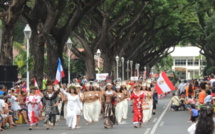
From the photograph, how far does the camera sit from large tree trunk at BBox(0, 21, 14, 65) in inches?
1132

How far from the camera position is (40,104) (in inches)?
981

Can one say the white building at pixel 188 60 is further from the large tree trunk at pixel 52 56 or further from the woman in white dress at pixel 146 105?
the woman in white dress at pixel 146 105

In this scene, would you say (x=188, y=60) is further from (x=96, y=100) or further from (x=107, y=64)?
(x=96, y=100)

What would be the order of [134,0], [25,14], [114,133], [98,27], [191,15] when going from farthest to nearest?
[191,15], [98,27], [134,0], [25,14], [114,133]

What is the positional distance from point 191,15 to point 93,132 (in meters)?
41.5

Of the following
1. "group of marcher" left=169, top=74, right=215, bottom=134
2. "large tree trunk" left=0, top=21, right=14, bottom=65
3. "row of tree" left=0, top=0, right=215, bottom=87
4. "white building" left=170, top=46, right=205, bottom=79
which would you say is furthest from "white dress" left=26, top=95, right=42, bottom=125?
"white building" left=170, top=46, right=205, bottom=79

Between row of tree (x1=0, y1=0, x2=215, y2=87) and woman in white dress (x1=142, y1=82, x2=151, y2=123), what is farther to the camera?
row of tree (x1=0, y1=0, x2=215, y2=87)

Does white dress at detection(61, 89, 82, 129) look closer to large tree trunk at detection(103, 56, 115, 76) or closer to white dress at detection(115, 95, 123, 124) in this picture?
white dress at detection(115, 95, 123, 124)

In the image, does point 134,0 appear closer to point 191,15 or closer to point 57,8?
point 57,8

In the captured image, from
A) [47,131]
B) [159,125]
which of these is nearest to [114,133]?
[47,131]

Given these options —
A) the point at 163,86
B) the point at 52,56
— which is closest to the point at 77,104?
the point at 163,86

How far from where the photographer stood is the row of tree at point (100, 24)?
32344mm

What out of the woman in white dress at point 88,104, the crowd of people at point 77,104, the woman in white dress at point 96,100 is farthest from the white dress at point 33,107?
the woman in white dress at point 96,100

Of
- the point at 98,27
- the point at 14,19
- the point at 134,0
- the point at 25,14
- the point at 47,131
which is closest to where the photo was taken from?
the point at 47,131
